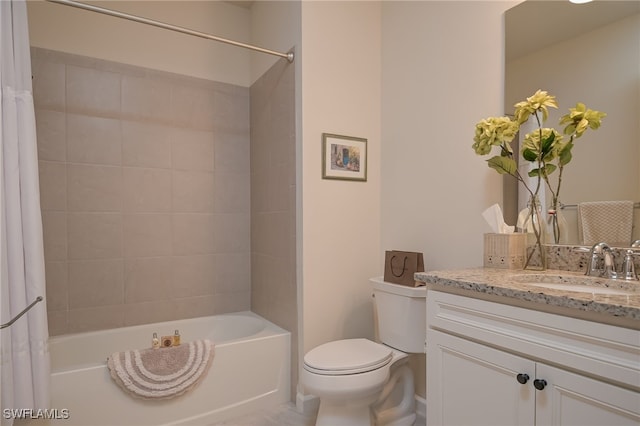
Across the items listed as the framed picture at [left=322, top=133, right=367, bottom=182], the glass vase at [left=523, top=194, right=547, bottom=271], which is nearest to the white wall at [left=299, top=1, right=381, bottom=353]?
the framed picture at [left=322, top=133, right=367, bottom=182]

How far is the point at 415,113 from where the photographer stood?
2.24 meters

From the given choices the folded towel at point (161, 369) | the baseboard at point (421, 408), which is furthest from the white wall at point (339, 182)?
the folded towel at point (161, 369)

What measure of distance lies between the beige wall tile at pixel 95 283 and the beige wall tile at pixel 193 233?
38cm

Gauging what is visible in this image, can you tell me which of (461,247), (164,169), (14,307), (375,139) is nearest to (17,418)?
(14,307)

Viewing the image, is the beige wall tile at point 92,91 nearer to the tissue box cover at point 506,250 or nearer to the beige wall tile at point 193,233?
the beige wall tile at point 193,233

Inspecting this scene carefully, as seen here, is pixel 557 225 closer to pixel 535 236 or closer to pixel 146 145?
pixel 535 236

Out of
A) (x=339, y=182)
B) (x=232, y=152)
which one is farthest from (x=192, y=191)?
(x=339, y=182)

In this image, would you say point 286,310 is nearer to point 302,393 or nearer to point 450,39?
point 302,393

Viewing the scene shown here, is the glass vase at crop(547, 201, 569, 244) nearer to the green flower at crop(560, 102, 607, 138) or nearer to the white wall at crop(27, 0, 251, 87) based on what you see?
the green flower at crop(560, 102, 607, 138)

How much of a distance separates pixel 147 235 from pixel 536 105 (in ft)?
7.80

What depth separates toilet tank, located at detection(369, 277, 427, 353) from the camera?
6.10 feet

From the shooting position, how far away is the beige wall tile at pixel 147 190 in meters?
2.51

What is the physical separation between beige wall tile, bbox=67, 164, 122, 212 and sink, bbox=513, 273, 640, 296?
236cm

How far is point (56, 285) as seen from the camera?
2.31 metres
